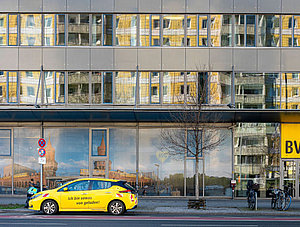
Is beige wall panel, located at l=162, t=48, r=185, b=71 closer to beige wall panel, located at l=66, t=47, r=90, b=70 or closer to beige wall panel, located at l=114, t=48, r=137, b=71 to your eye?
beige wall panel, located at l=114, t=48, r=137, b=71

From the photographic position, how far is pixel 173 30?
2720 cm

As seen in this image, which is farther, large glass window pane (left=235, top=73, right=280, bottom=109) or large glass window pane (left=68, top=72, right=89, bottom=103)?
large glass window pane (left=68, top=72, right=89, bottom=103)

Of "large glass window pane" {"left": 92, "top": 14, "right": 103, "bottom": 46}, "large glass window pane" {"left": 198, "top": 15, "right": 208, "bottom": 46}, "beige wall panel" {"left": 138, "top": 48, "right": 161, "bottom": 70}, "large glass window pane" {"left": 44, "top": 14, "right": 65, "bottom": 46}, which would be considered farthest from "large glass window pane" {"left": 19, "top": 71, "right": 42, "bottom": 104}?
"large glass window pane" {"left": 198, "top": 15, "right": 208, "bottom": 46}

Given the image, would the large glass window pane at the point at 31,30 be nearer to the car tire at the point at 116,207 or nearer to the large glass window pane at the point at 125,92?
the large glass window pane at the point at 125,92

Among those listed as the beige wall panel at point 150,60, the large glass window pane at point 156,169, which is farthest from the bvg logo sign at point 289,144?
the beige wall panel at point 150,60

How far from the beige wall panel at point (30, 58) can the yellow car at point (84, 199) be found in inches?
388

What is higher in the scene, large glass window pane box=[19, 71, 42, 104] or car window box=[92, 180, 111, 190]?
large glass window pane box=[19, 71, 42, 104]

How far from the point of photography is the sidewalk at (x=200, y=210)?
2048 centimetres

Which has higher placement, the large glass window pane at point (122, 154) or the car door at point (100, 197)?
the large glass window pane at point (122, 154)

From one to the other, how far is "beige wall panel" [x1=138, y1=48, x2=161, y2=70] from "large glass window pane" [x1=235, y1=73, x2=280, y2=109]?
4.46 m

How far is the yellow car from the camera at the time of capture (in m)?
19.3

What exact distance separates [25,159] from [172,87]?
Answer: 924 centimetres

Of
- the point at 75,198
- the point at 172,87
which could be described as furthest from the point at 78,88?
the point at 75,198

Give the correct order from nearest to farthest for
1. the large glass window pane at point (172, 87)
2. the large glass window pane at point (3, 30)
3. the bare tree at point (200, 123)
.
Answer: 1. the bare tree at point (200, 123)
2. the large glass window pane at point (172, 87)
3. the large glass window pane at point (3, 30)
